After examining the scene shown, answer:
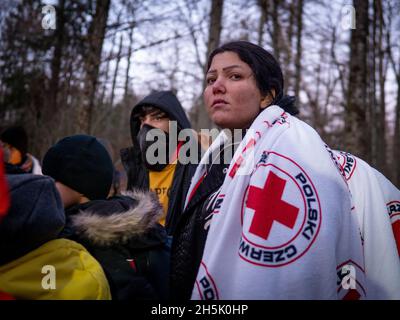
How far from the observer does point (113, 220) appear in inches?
59.5

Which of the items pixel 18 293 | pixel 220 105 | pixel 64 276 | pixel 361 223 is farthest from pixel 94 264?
pixel 361 223

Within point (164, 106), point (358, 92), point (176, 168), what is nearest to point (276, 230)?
point (176, 168)

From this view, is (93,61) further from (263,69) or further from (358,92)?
(263,69)

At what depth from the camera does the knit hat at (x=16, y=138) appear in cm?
525

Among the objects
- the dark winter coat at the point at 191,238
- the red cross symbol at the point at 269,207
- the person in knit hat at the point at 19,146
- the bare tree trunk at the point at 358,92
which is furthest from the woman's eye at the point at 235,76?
the person in knit hat at the point at 19,146

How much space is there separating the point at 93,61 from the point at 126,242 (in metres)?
5.08

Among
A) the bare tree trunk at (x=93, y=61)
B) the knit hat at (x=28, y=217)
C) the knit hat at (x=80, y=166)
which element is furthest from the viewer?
the bare tree trunk at (x=93, y=61)

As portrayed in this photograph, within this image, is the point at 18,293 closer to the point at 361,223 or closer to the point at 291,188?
the point at 291,188

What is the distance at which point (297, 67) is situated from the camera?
10.9 m

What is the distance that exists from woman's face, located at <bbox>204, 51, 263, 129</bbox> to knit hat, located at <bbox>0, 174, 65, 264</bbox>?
87cm

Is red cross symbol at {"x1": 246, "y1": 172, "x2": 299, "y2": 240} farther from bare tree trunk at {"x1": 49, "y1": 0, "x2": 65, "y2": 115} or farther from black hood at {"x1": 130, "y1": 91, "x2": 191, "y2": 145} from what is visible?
bare tree trunk at {"x1": 49, "y1": 0, "x2": 65, "y2": 115}

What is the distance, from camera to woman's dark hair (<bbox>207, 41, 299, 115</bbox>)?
179 centimetres

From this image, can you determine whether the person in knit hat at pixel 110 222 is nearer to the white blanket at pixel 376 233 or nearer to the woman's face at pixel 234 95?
the woman's face at pixel 234 95

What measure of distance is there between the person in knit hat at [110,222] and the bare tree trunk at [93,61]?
4514 mm
